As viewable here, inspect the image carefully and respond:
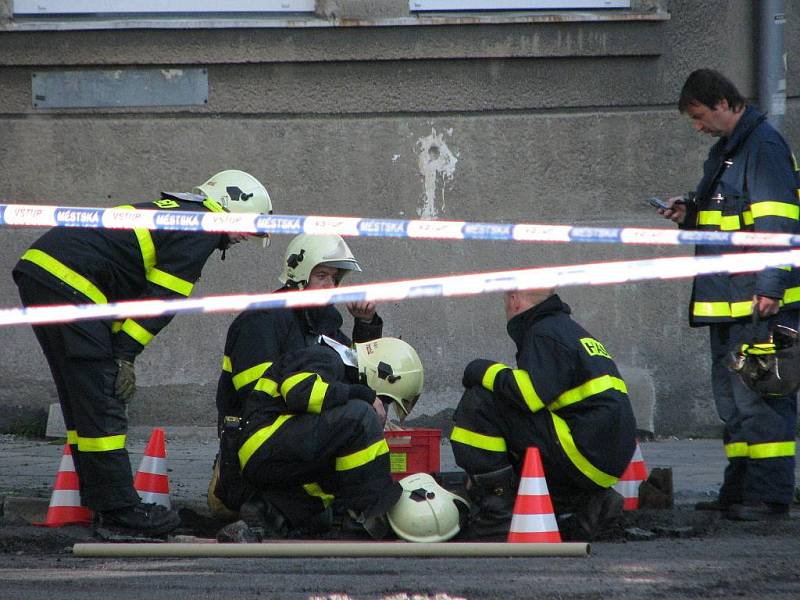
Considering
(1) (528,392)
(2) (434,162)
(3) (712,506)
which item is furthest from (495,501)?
(2) (434,162)

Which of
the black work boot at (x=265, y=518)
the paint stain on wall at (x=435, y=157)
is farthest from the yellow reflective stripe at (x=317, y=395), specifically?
the paint stain on wall at (x=435, y=157)

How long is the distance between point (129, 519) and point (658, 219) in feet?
14.2

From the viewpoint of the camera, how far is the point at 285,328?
18.1ft

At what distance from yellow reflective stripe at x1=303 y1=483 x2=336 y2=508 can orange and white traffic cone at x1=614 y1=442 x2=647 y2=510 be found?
139cm

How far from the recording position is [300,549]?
4.61 meters

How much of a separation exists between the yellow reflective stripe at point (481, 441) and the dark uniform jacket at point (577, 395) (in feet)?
0.58

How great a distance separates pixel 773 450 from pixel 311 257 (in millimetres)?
2234

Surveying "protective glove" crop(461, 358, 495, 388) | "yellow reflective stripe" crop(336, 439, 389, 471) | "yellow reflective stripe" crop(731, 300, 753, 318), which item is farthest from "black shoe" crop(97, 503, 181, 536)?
"yellow reflective stripe" crop(731, 300, 753, 318)

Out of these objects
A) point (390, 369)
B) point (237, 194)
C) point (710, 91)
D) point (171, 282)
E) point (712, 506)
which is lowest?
point (712, 506)

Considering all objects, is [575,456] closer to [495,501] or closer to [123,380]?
[495,501]

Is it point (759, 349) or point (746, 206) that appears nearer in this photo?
point (759, 349)

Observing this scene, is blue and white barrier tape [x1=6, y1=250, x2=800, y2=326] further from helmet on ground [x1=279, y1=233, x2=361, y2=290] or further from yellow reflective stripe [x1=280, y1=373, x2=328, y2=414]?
helmet on ground [x1=279, y1=233, x2=361, y2=290]

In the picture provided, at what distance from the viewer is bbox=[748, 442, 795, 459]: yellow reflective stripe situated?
5.39m

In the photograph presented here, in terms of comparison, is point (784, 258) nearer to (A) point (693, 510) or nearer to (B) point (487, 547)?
(B) point (487, 547)
